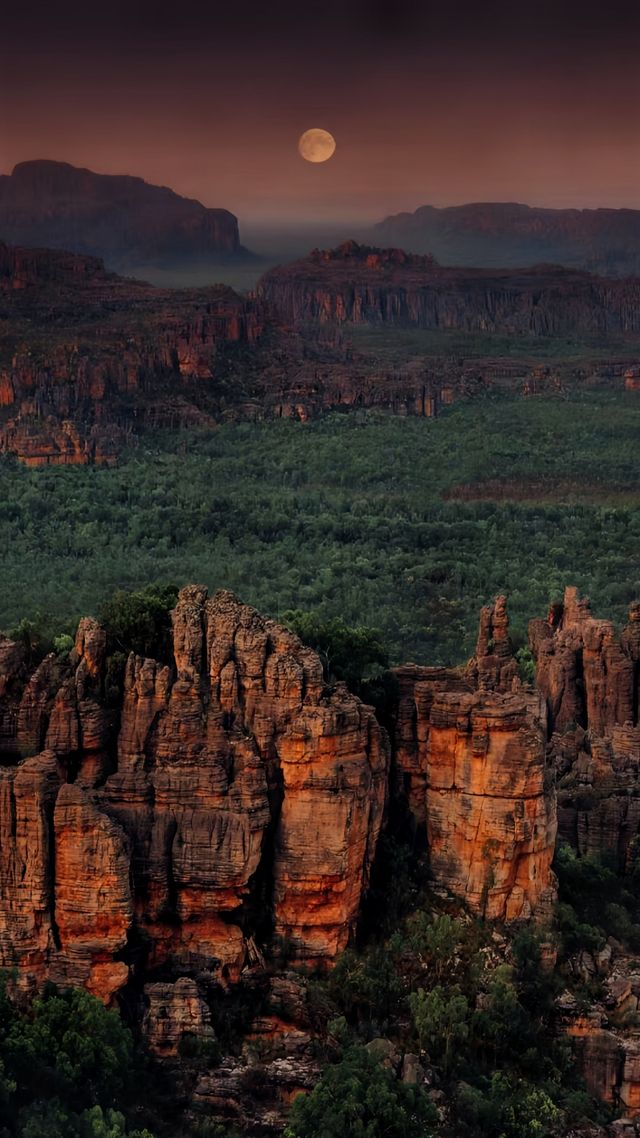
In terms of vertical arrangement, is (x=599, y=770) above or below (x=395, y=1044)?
above

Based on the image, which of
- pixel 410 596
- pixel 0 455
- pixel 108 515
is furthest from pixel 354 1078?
pixel 0 455

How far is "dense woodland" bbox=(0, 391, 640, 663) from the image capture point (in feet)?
241

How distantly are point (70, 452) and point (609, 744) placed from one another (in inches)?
3088

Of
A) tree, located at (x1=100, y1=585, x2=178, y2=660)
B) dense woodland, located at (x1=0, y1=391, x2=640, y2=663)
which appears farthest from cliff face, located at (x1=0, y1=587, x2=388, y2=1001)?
dense woodland, located at (x1=0, y1=391, x2=640, y2=663)

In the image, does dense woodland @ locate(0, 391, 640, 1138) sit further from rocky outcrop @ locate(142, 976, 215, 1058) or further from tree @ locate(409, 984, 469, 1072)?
rocky outcrop @ locate(142, 976, 215, 1058)

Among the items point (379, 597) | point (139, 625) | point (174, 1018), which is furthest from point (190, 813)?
point (379, 597)

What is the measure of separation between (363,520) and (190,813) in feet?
227

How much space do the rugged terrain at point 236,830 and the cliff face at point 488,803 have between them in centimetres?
3

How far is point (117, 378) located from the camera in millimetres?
132375

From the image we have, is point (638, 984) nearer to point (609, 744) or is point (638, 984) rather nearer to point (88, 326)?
point (609, 744)

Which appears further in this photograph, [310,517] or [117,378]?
[117,378]

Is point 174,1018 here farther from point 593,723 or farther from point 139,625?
point 593,723

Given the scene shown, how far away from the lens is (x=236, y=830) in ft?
94.2

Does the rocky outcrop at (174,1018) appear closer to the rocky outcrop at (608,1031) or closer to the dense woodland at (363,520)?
the rocky outcrop at (608,1031)
